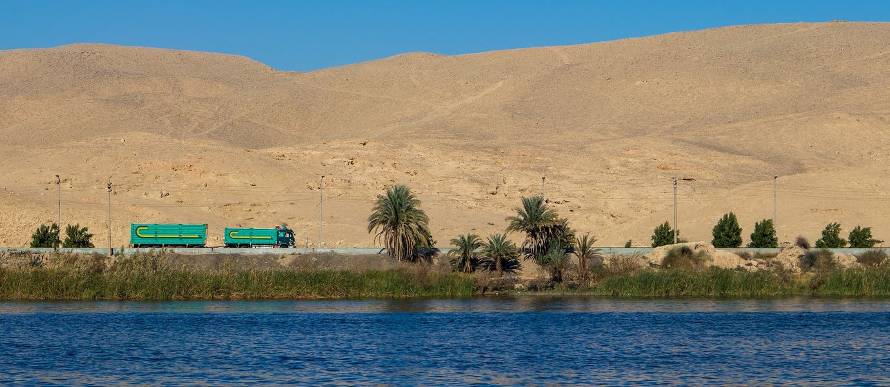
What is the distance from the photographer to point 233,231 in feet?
292

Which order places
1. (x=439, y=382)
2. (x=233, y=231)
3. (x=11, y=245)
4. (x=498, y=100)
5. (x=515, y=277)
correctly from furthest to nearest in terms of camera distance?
(x=498, y=100) → (x=11, y=245) → (x=233, y=231) → (x=515, y=277) → (x=439, y=382)

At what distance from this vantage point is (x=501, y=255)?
252 ft

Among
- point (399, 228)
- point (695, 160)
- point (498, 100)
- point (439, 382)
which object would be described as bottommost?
point (439, 382)

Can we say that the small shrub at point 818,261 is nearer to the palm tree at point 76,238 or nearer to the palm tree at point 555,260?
the palm tree at point 555,260

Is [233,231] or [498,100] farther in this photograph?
[498,100]

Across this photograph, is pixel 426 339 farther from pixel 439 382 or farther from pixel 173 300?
pixel 173 300

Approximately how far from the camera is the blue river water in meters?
42.4

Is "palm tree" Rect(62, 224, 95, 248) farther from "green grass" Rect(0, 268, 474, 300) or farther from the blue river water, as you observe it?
the blue river water

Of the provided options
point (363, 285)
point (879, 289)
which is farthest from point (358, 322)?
point (879, 289)

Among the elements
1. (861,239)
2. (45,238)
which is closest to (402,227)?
(45,238)

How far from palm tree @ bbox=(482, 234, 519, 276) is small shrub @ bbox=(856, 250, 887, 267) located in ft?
68.5

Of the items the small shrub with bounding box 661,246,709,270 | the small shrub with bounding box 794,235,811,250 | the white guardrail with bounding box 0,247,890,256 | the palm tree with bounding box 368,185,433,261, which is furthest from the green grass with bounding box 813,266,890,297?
the palm tree with bounding box 368,185,433,261

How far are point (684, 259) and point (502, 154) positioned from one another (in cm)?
6536

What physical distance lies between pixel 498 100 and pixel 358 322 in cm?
13581
